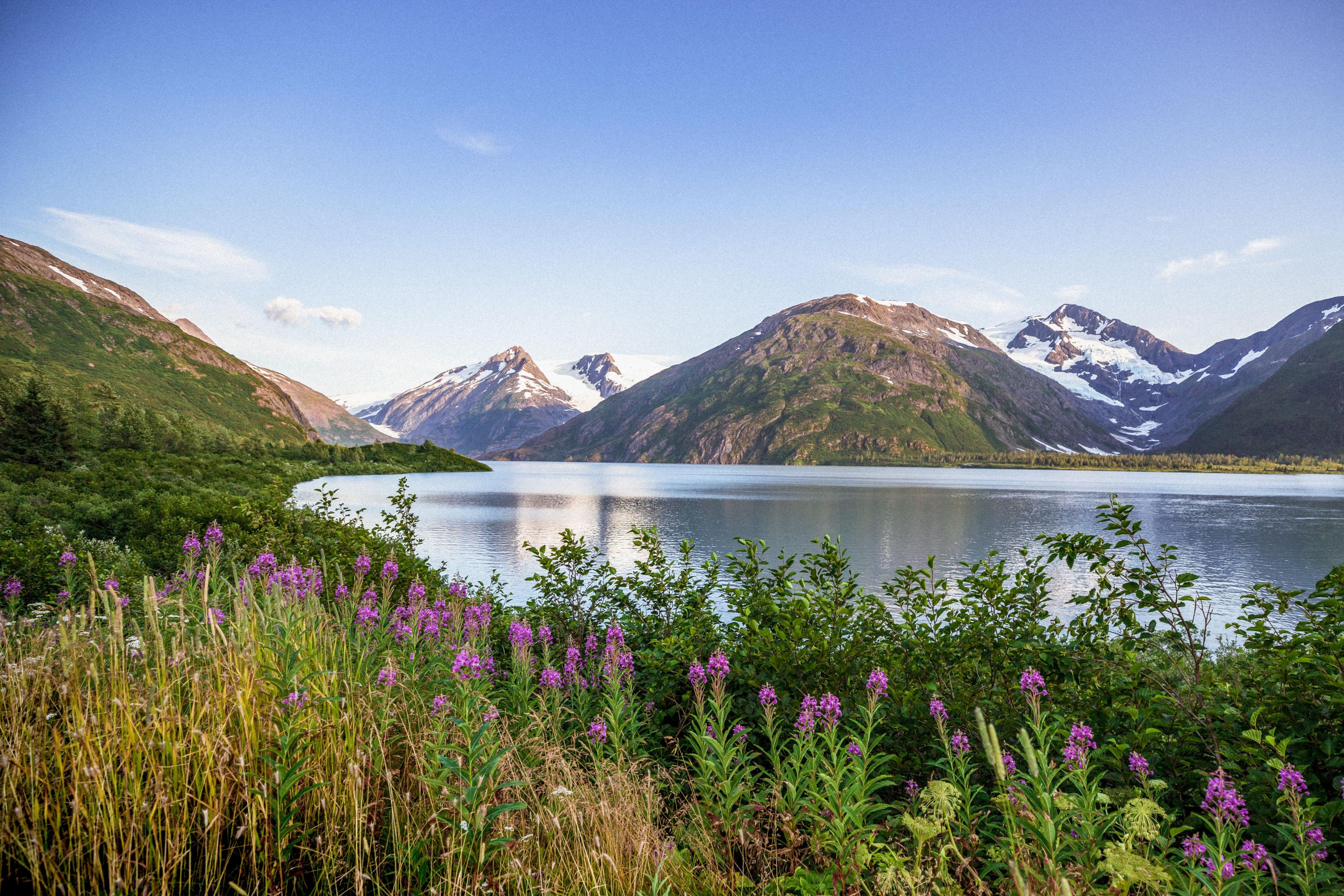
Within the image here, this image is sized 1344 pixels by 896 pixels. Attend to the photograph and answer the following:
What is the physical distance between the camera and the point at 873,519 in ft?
156

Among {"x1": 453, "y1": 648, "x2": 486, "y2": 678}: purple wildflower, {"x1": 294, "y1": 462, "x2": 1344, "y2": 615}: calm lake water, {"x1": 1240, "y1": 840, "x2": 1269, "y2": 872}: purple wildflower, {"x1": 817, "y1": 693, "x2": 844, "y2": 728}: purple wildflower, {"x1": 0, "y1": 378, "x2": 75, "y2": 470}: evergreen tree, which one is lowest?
{"x1": 294, "y1": 462, "x2": 1344, "y2": 615}: calm lake water

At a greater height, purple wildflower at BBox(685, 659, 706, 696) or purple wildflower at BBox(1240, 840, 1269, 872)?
purple wildflower at BBox(685, 659, 706, 696)

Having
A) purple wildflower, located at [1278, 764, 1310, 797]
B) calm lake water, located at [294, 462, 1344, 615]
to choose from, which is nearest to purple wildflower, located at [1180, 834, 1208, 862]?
purple wildflower, located at [1278, 764, 1310, 797]

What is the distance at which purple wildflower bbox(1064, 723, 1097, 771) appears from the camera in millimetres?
3285

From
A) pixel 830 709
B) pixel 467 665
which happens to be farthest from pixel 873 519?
pixel 467 665

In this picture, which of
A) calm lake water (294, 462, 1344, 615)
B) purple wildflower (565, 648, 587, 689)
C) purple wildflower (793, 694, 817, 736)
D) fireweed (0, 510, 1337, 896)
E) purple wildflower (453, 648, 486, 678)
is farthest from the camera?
calm lake water (294, 462, 1344, 615)

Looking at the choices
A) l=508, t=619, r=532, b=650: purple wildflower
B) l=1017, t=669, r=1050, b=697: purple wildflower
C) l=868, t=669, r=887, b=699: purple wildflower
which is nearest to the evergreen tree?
l=508, t=619, r=532, b=650: purple wildflower

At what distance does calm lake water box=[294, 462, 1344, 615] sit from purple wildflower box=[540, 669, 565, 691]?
5.82 m

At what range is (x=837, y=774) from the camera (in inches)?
143

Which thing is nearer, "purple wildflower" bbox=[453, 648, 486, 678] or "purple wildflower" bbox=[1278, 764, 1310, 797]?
"purple wildflower" bbox=[1278, 764, 1310, 797]

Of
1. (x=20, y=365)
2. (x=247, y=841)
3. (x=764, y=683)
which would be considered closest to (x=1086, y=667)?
(x=764, y=683)

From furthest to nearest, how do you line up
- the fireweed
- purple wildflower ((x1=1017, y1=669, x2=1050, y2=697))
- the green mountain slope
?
1. the green mountain slope
2. purple wildflower ((x1=1017, y1=669, x2=1050, y2=697))
3. the fireweed

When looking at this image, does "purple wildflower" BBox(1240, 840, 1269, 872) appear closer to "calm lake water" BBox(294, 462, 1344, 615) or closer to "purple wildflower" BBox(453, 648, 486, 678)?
"purple wildflower" BBox(453, 648, 486, 678)

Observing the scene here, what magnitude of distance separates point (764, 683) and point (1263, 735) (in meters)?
3.67
